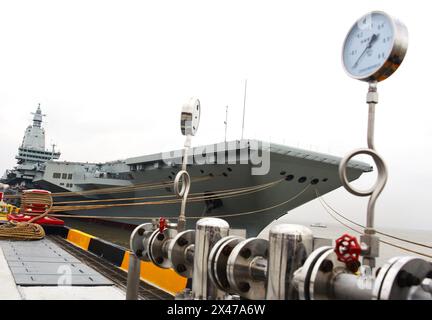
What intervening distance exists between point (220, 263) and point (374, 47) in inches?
54.2

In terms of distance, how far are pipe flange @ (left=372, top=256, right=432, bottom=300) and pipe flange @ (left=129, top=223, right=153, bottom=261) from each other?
1.90 meters

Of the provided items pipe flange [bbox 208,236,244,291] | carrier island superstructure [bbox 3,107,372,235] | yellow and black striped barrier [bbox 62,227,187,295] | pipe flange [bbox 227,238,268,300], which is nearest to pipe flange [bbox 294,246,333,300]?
pipe flange [bbox 227,238,268,300]

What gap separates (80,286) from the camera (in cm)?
431

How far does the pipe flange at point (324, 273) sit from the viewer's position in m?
1.51

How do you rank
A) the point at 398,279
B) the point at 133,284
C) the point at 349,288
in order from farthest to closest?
the point at 133,284, the point at 349,288, the point at 398,279

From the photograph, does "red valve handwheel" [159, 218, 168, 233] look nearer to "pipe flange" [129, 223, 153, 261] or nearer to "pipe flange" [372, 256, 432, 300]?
"pipe flange" [129, 223, 153, 261]

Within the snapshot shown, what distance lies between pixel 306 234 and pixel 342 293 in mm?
350

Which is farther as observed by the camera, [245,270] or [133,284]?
[133,284]

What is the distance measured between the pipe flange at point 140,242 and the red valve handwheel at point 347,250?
1.68 meters

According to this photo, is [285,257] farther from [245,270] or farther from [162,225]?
[162,225]

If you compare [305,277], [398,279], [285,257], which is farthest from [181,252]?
[398,279]

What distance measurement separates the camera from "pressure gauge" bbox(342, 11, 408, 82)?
183 cm

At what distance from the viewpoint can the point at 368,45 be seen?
198 cm
